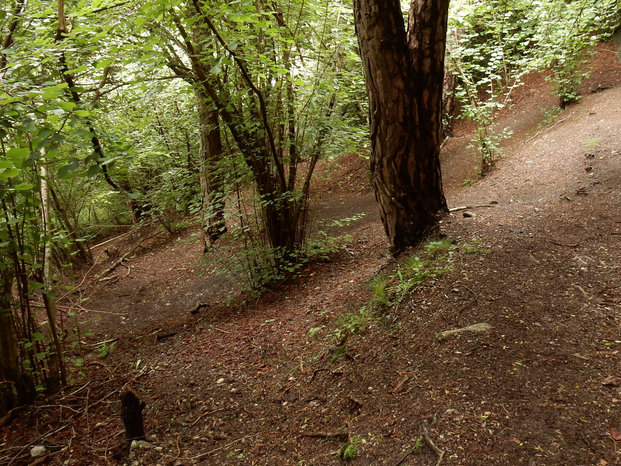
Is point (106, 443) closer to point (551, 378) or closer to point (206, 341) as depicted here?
point (206, 341)

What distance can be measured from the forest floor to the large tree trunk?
41 centimetres

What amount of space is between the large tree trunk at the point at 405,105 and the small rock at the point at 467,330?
1359mm

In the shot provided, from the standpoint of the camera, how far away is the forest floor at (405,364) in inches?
77.2

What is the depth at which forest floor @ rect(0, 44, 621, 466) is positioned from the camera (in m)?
1.96

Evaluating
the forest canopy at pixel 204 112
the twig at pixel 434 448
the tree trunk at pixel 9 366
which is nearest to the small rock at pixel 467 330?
the twig at pixel 434 448

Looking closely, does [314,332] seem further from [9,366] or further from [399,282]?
[9,366]

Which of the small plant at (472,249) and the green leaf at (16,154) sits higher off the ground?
the green leaf at (16,154)

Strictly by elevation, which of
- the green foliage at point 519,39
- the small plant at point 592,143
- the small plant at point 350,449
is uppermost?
the green foliage at point 519,39

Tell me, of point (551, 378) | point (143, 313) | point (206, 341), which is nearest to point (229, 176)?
point (206, 341)

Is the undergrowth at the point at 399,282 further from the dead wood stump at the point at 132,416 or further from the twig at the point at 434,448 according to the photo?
the dead wood stump at the point at 132,416

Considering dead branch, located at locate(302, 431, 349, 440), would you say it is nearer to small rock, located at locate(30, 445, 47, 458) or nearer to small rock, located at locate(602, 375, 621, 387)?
small rock, located at locate(602, 375, 621, 387)

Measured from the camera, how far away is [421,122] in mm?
3568

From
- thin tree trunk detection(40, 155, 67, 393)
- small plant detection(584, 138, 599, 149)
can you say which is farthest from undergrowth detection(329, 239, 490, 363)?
small plant detection(584, 138, 599, 149)

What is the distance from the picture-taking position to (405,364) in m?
2.60
